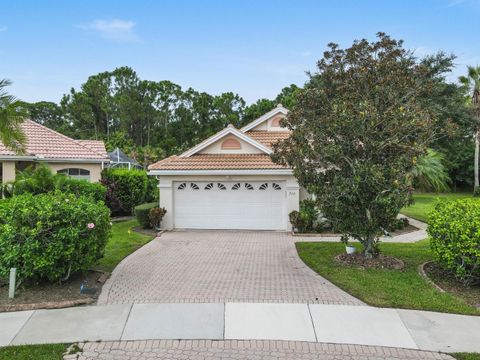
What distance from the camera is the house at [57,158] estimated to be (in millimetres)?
17672

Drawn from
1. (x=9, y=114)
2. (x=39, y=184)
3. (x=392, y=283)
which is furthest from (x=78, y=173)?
(x=392, y=283)

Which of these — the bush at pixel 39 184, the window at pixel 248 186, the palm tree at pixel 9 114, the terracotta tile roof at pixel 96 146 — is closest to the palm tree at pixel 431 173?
the window at pixel 248 186

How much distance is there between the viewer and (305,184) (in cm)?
968

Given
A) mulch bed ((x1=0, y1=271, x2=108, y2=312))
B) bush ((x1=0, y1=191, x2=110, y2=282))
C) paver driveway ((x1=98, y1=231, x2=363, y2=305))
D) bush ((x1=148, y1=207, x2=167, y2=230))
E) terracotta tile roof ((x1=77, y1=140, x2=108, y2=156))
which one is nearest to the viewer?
mulch bed ((x1=0, y1=271, x2=108, y2=312))

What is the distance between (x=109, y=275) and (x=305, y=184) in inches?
209

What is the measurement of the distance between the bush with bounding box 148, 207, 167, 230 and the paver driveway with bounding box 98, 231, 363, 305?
2226mm

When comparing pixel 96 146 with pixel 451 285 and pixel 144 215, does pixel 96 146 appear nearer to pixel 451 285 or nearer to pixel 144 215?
pixel 144 215

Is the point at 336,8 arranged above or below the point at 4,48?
above

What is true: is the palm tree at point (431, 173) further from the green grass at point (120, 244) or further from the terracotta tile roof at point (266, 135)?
the green grass at point (120, 244)

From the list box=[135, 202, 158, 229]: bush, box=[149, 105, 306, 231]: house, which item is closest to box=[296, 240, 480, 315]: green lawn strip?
box=[149, 105, 306, 231]: house

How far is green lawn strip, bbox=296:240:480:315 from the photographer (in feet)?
21.3

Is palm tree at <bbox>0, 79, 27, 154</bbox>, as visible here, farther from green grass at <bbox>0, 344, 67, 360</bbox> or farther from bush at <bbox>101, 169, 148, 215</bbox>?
bush at <bbox>101, 169, 148, 215</bbox>

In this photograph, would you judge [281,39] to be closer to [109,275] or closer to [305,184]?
[305,184]

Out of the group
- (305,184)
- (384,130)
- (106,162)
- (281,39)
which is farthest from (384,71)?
(106,162)
